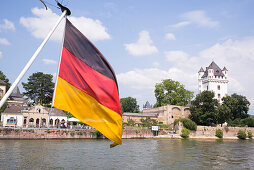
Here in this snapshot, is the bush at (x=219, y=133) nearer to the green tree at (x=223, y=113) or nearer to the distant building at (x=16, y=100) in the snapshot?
the green tree at (x=223, y=113)

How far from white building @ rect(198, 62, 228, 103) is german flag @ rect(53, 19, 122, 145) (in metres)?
76.1

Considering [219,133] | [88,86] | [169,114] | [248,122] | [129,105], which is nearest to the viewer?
[88,86]

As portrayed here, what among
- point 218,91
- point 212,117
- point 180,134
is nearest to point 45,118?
point 180,134

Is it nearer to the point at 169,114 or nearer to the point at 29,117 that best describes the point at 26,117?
the point at 29,117

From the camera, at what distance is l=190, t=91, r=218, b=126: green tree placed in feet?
199

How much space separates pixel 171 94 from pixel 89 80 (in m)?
69.9

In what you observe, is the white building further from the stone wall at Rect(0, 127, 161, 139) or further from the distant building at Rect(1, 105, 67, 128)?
the distant building at Rect(1, 105, 67, 128)

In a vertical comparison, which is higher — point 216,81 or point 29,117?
point 216,81

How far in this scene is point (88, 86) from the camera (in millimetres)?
6684

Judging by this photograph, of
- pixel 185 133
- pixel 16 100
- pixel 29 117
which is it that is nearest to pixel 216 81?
pixel 185 133

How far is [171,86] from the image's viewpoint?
7606 cm

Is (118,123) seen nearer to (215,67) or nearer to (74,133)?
(74,133)

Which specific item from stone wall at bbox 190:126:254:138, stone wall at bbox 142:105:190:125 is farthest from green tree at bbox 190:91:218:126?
stone wall at bbox 142:105:190:125

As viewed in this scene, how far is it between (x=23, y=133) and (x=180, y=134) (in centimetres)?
3151
